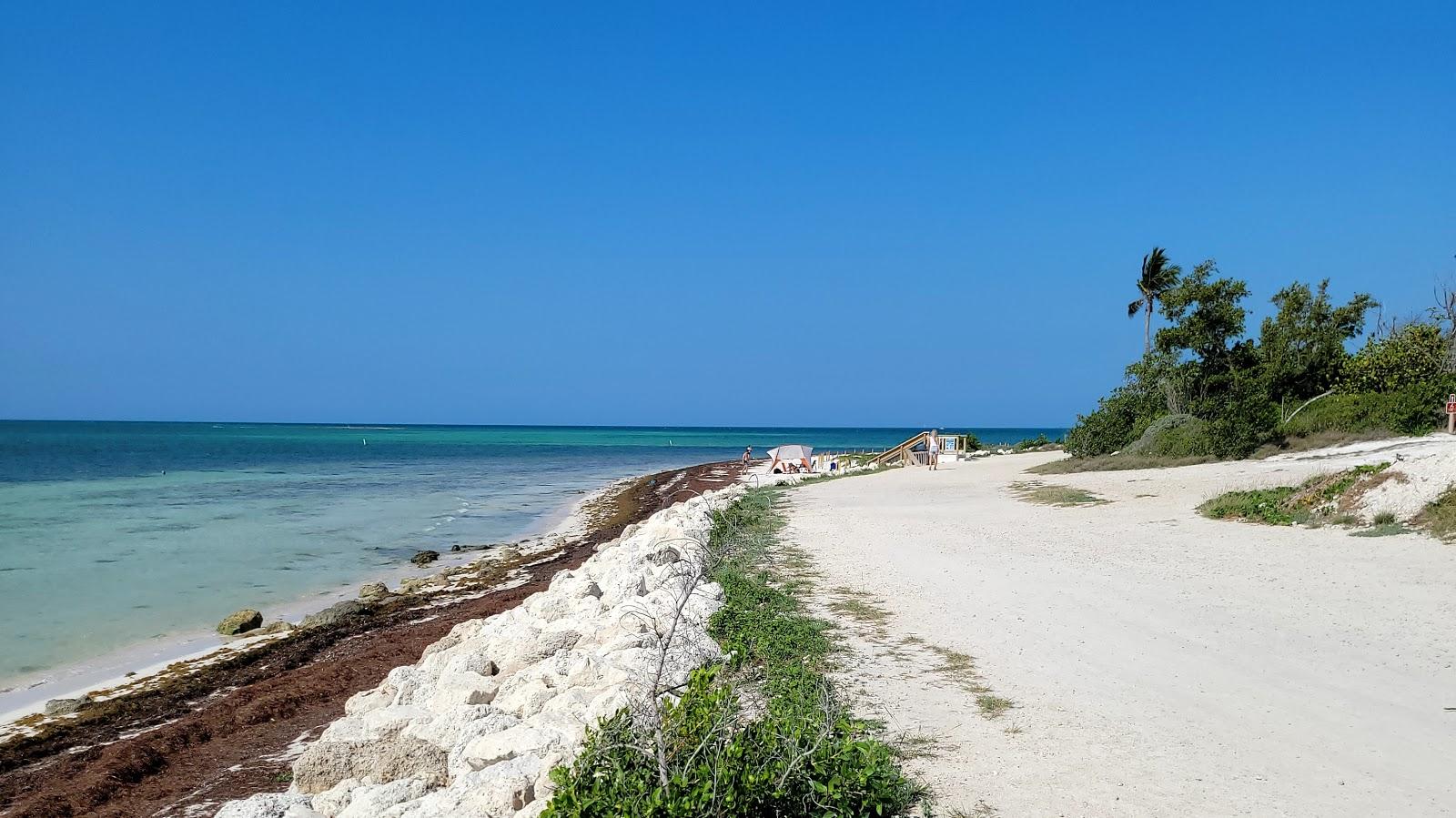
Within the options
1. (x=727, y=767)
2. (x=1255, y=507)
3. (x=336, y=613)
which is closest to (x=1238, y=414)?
(x=1255, y=507)

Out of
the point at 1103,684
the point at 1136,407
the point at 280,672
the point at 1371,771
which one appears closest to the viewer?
the point at 1371,771

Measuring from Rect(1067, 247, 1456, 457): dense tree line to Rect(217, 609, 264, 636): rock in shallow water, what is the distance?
20.5 metres

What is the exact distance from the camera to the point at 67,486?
1276 inches

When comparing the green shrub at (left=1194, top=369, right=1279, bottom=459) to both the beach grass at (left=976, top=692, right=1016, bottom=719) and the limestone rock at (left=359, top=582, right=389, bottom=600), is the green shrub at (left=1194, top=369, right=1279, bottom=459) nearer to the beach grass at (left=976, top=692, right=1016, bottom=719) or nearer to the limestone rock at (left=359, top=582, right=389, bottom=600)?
the beach grass at (left=976, top=692, right=1016, bottom=719)

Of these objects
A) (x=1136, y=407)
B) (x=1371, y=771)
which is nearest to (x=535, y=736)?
(x=1371, y=771)

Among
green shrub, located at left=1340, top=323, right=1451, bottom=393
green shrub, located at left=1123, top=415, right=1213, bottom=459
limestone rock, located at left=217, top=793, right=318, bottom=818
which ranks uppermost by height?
green shrub, located at left=1340, top=323, right=1451, bottom=393

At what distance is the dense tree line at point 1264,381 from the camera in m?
22.6

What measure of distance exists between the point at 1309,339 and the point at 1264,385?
445 cm

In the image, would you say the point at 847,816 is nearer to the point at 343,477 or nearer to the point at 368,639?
the point at 368,639

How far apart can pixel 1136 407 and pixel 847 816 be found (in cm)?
2581

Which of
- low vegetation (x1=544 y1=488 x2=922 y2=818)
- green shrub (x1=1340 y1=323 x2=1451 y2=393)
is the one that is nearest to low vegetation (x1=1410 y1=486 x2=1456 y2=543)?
low vegetation (x1=544 y1=488 x2=922 y2=818)

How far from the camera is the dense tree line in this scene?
889 inches

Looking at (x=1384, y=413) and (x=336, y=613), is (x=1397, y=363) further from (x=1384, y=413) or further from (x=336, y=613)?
(x=336, y=613)

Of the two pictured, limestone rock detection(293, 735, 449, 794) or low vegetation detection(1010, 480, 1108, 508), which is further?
low vegetation detection(1010, 480, 1108, 508)
